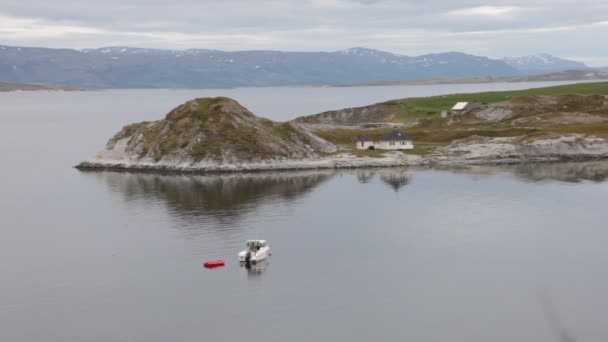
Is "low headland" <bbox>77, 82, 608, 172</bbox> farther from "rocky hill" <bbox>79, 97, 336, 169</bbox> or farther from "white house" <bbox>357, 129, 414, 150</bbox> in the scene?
"white house" <bbox>357, 129, 414, 150</bbox>

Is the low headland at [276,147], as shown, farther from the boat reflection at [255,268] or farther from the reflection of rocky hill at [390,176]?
the boat reflection at [255,268]

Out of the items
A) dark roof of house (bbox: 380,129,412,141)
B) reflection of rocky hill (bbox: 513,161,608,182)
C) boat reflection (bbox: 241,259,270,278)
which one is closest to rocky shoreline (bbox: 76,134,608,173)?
reflection of rocky hill (bbox: 513,161,608,182)

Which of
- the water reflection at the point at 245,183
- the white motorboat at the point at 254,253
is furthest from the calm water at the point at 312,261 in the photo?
the white motorboat at the point at 254,253

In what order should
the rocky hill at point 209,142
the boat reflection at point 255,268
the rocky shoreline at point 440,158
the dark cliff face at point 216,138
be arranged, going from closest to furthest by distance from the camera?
the boat reflection at point 255,268 < the rocky shoreline at point 440,158 < the rocky hill at point 209,142 < the dark cliff face at point 216,138

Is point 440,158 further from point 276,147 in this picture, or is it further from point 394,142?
point 276,147

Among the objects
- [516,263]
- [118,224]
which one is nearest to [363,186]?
[118,224]
